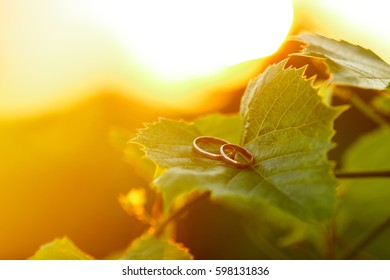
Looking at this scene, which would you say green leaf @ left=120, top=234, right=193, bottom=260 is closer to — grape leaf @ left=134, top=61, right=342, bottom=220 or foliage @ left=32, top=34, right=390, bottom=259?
foliage @ left=32, top=34, right=390, bottom=259

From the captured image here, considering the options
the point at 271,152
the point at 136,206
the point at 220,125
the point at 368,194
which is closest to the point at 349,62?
the point at 271,152

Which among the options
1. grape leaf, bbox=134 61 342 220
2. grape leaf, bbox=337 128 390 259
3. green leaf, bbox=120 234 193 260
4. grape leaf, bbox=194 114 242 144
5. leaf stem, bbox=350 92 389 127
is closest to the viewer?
grape leaf, bbox=134 61 342 220

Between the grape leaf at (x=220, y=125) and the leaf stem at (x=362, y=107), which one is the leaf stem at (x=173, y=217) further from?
the leaf stem at (x=362, y=107)

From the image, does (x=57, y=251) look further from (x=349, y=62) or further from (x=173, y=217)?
(x=349, y=62)

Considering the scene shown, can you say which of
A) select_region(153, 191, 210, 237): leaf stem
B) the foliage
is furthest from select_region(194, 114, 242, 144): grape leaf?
select_region(153, 191, 210, 237): leaf stem

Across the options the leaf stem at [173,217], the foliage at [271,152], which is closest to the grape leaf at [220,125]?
the foliage at [271,152]
